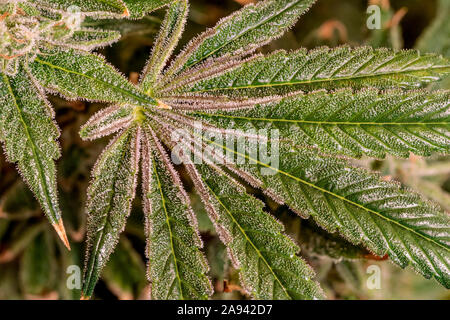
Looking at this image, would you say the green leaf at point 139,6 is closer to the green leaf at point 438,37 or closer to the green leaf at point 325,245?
the green leaf at point 325,245

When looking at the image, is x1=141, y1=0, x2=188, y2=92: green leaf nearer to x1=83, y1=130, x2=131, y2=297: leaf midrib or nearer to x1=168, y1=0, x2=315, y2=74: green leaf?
x1=168, y1=0, x2=315, y2=74: green leaf

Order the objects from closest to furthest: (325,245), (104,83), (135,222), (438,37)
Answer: (104,83), (325,245), (135,222), (438,37)

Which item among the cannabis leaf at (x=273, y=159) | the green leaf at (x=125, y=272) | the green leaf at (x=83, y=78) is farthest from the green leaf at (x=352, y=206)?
the green leaf at (x=125, y=272)

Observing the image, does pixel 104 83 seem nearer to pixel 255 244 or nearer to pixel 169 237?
pixel 169 237

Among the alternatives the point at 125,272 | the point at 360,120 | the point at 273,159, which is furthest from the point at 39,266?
the point at 360,120

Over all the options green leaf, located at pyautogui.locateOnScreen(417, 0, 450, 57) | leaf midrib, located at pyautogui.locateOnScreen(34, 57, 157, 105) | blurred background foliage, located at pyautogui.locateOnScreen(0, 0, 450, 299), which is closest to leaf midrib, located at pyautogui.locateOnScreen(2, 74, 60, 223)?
leaf midrib, located at pyautogui.locateOnScreen(34, 57, 157, 105)
